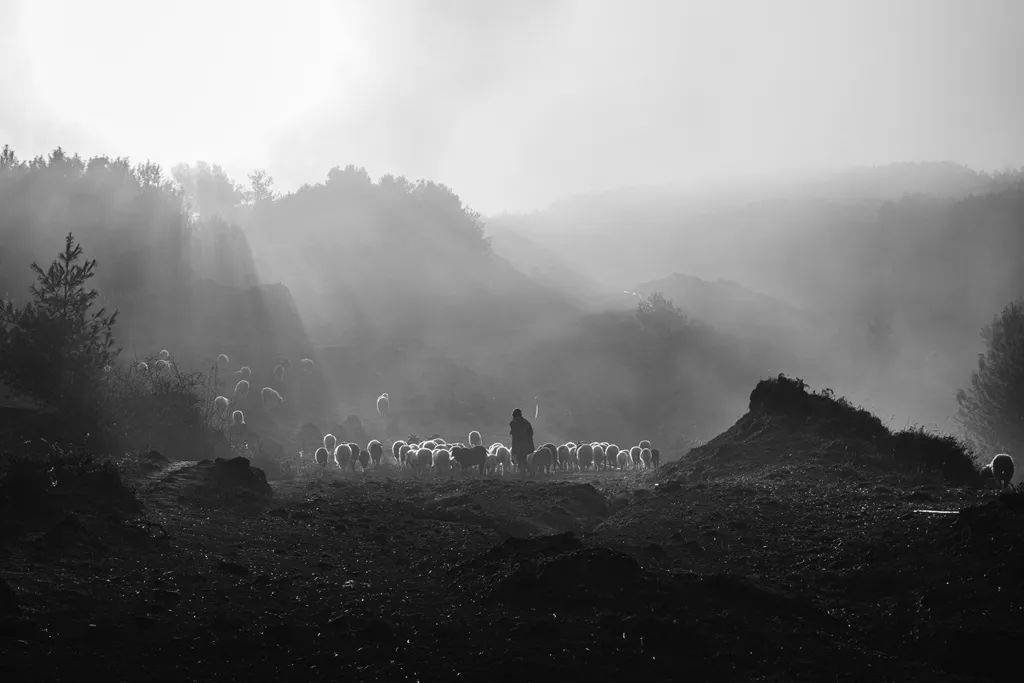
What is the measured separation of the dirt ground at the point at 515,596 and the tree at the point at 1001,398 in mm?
30253

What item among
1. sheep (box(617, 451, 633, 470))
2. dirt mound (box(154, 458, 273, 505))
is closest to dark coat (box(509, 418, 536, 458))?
sheep (box(617, 451, 633, 470))

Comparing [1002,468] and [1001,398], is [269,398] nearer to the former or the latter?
[1002,468]

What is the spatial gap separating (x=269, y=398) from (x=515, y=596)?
115 feet

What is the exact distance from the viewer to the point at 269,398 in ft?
145

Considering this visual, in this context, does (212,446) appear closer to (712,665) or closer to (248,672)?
(248,672)

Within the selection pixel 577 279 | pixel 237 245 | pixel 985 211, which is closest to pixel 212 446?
pixel 237 245

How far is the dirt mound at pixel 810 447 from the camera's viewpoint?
72.9ft

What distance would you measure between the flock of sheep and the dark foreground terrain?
42.7 ft

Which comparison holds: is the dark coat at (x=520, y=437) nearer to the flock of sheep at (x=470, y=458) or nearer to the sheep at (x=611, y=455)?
the flock of sheep at (x=470, y=458)

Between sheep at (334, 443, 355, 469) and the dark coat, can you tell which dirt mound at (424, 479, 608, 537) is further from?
sheep at (334, 443, 355, 469)

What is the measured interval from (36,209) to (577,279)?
72.4 metres

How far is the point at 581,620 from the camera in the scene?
1078 cm

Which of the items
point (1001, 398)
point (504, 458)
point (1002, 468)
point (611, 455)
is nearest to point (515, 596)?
point (1002, 468)

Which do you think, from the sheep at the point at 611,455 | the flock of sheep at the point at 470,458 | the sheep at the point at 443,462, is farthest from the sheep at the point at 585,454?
the sheep at the point at 443,462
